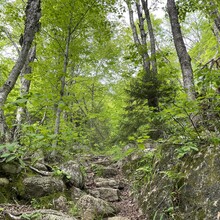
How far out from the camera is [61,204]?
325cm

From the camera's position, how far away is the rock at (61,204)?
3.19m

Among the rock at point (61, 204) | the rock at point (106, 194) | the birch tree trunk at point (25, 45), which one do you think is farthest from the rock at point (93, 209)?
the birch tree trunk at point (25, 45)

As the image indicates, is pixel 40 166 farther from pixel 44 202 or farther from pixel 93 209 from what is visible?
pixel 93 209

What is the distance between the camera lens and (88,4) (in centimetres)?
711

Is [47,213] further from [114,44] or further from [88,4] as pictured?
[114,44]

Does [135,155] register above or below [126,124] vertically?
below

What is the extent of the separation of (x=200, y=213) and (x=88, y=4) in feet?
23.5

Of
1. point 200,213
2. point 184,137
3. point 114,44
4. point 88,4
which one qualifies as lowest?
point 200,213

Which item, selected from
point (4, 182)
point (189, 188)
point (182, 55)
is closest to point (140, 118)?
point (182, 55)

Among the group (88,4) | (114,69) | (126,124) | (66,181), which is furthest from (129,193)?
(114,69)

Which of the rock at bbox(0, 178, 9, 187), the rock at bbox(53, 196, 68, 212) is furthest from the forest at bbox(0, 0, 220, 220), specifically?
the rock at bbox(53, 196, 68, 212)

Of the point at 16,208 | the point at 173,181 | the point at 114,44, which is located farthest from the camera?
the point at 114,44

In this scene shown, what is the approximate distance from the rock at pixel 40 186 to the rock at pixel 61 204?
8.1 inches

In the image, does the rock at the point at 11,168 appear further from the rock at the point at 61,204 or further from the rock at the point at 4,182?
the rock at the point at 61,204
